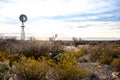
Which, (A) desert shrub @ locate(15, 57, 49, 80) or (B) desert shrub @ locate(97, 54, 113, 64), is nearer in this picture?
(A) desert shrub @ locate(15, 57, 49, 80)

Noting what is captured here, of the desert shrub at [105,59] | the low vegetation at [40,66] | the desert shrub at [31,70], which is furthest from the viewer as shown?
the desert shrub at [105,59]

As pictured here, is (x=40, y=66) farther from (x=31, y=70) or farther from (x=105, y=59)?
(x=105, y=59)

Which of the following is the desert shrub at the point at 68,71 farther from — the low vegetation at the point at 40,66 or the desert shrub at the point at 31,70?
the desert shrub at the point at 31,70

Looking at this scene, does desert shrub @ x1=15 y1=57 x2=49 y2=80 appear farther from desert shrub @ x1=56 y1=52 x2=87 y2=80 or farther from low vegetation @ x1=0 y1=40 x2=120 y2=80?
desert shrub @ x1=56 y1=52 x2=87 y2=80

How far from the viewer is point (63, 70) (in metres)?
11.0

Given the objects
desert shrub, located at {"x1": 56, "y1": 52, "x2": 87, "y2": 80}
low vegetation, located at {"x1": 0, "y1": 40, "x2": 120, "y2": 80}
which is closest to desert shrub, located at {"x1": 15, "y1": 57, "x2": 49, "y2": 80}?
low vegetation, located at {"x1": 0, "y1": 40, "x2": 120, "y2": 80}

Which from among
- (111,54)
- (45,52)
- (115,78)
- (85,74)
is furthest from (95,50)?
(85,74)

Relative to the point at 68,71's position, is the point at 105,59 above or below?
below

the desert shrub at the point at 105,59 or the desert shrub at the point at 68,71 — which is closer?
the desert shrub at the point at 68,71

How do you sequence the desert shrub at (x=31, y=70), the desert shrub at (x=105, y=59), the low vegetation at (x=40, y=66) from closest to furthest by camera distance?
the low vegetation at (x=40, y=66) < the desert shrub at (x=31, y=70) < the desert shrub at (x=105, y=59)

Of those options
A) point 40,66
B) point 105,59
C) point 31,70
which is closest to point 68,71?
point 40,66

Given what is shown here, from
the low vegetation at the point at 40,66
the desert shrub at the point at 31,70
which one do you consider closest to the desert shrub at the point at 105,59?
the low vegetation at the point at 40,66

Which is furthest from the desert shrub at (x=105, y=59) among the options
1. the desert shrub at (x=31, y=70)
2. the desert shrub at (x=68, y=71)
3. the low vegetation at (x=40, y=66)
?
the desert shrub at (x=31, y=70)

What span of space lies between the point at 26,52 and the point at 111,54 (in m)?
5.72
